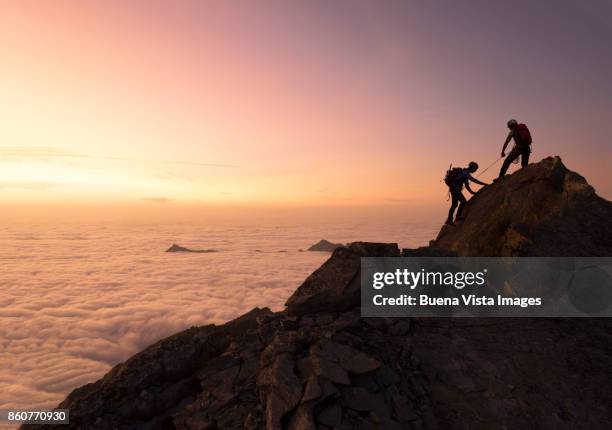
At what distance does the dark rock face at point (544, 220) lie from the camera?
10.1m

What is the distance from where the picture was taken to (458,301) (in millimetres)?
9961

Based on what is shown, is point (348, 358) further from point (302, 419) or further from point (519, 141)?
point (519, 141)

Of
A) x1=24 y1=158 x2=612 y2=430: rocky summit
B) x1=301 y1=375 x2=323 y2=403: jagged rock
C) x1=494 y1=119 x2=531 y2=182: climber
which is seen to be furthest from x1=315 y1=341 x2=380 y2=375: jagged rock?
x1=494 y1=119 x2=531 y2=182: climber

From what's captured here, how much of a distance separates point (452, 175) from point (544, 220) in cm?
397

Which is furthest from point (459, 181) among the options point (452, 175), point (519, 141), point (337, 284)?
point (337, 284)

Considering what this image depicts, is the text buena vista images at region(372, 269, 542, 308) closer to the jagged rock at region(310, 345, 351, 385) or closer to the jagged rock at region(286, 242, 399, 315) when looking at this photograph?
the jagged rock at region(286, 242, 399, 315)

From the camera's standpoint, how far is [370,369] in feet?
21.5

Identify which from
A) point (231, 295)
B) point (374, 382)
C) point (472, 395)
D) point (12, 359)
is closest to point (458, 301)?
point (472, 395)

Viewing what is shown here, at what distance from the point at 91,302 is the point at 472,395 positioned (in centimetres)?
8911

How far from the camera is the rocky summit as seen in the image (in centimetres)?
623

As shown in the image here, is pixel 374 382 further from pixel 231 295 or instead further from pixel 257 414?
pixel 231 295

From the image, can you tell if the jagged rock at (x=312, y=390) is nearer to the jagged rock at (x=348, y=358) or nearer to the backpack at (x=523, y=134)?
the jagged rock at (x=348, y=358)

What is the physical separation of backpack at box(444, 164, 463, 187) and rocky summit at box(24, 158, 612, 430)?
3532 mm

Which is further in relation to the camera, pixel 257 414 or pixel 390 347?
pixel 390 347
